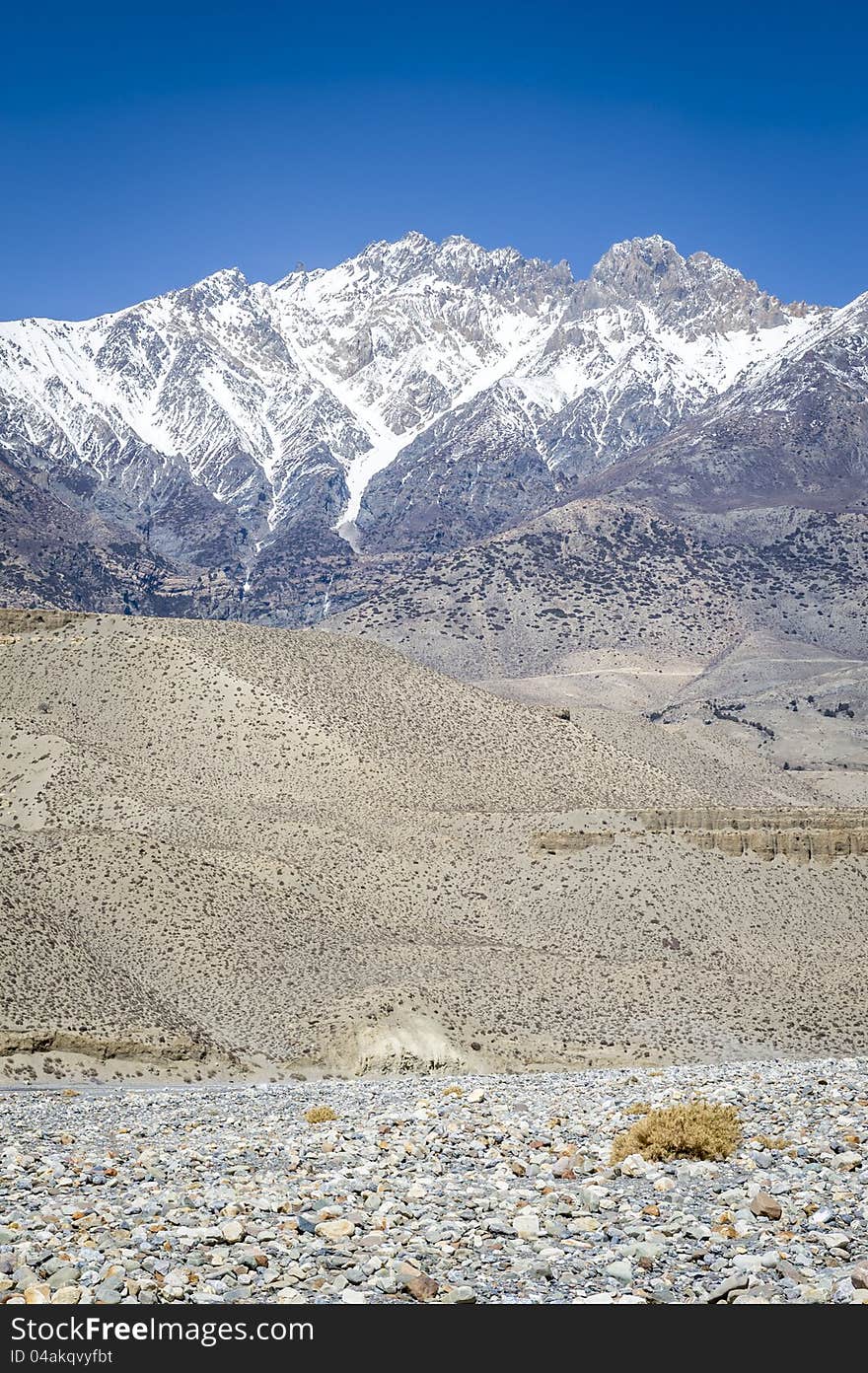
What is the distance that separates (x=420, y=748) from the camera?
2680 inches

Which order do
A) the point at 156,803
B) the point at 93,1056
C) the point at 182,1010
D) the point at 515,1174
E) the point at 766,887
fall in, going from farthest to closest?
1. the point at 156,803
2. the point at 766,887
3. the point at 182,1010
4. the point at 93,1056
5. the point at 515,1174

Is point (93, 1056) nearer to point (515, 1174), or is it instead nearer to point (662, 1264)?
point (515, 1174)

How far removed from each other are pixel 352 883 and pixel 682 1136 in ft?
121

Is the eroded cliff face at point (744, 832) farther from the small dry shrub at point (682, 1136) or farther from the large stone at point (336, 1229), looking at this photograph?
the large stone at point (336, 1229)

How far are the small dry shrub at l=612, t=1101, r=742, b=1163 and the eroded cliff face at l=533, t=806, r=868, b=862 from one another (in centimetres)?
3850

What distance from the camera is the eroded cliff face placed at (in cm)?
5603

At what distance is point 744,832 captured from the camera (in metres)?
56.5

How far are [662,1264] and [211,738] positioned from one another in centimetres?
5252

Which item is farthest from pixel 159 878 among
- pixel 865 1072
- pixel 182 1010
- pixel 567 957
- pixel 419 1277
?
pixel 419 1277

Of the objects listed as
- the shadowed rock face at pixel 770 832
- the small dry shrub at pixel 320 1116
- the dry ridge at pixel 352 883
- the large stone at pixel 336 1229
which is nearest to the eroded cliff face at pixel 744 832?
the shadowed rock face at pixel 770 832

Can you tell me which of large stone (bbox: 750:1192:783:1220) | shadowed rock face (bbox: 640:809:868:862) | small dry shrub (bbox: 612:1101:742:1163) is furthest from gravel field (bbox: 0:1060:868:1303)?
shadowed rock face (bbox: 640:809:868:862)

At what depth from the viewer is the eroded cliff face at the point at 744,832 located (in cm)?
5603

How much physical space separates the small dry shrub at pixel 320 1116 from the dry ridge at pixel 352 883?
13052mm

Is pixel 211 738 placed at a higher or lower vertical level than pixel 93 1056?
higher
